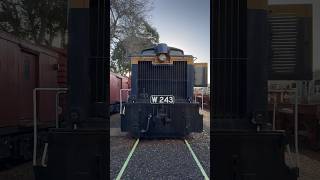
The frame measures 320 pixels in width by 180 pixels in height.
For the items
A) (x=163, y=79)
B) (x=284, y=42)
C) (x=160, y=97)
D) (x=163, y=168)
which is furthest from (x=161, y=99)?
(x=284, y=42)

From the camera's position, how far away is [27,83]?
9742 mm

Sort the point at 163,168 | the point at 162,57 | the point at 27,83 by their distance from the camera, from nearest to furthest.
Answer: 1. the point at 163,168
2. the point at 27,83
3. the point at 162,57

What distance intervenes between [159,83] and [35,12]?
3.62 m

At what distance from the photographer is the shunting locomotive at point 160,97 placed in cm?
1174

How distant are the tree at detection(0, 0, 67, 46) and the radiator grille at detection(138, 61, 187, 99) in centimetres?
265

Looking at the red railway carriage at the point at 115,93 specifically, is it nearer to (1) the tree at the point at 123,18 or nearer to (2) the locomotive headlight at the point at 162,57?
(2) the locomotive headlight at the point at 162,57

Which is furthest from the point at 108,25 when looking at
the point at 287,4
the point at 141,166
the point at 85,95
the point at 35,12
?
the point at 35,12

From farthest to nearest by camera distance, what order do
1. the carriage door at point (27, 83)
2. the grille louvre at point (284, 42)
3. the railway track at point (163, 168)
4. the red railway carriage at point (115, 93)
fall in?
the red railway carriage at point (115, 93), the carriage door at point (27, 83), the railway track at point (163, 168), the grille louvre at point (284, 42)

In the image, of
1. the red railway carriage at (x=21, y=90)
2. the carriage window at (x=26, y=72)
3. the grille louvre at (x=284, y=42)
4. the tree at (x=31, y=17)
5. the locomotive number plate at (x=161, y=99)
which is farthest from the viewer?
the locomotive number plate at (x=161, y=99)

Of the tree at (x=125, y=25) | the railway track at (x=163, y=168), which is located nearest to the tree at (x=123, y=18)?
the tree at (x=125, y=25)

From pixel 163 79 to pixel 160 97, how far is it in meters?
0.56

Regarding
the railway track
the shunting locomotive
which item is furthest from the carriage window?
the railway track

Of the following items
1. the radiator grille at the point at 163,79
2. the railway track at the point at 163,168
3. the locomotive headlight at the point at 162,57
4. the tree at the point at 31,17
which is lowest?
the railway track at the point at 163,168

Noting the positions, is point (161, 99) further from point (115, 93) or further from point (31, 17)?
point (31, 17)
